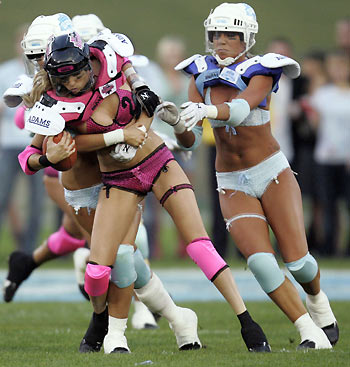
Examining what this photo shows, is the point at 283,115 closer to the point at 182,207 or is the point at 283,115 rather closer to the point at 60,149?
the point at 182,207

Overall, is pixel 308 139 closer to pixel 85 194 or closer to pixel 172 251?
pixel 172 251

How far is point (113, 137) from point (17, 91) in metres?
0.79

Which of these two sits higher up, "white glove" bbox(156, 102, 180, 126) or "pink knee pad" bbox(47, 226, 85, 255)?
"white glove" bbox(156, 102, 180, 126)

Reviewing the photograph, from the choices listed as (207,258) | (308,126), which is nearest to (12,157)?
(308,126)

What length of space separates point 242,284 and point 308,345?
4.42 m

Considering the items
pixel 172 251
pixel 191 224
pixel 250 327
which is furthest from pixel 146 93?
pixel 172 251

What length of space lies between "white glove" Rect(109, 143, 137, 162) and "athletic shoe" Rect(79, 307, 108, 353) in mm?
912

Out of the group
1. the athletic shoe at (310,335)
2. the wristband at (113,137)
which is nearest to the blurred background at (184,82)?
the wristband at (113,137)

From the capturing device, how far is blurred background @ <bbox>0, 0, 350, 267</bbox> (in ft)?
37.0

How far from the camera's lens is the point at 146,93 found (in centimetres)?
567

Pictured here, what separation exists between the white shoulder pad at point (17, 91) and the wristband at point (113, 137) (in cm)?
68

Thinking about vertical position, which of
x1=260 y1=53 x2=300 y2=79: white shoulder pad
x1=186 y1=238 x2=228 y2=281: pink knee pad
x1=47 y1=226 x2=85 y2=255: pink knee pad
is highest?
x1=260 y1=53 x2=300 y2=79: white shoulder pad

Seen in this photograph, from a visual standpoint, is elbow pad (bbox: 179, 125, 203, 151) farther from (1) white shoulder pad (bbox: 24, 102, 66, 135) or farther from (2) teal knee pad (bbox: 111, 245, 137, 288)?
(1) white shoulder pad (bbox: 24, 102, 66, 135)

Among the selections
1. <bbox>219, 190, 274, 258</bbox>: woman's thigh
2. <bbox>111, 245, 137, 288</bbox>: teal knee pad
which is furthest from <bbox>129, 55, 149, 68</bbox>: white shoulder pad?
<bbox>111, 245, 137, 288</bbox>: teal knee pad
